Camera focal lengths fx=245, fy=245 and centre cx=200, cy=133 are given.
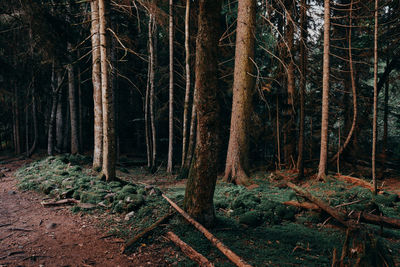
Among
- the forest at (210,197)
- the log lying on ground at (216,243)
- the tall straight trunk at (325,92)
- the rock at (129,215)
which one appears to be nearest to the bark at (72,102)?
the forest at (210,197)

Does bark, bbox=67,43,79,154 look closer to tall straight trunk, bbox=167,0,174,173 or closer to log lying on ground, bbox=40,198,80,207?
tall straight trunk, bbox=167,0,174,173

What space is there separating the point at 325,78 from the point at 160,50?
48.9 feet

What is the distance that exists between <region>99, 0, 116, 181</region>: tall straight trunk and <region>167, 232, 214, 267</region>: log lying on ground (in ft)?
14.9

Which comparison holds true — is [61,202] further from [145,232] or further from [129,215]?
[145,232]

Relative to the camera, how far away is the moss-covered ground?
446cm

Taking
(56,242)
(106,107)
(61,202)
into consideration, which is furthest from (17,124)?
(56,242)

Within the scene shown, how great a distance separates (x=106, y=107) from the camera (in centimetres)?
815

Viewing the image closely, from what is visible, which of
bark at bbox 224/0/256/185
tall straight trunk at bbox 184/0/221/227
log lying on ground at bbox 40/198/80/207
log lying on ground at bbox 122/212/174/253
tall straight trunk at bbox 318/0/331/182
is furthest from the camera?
bark at bbox 224/0/256/185

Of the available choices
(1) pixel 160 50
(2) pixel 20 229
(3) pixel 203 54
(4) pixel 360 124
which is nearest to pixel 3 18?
(1) pixel 160 50

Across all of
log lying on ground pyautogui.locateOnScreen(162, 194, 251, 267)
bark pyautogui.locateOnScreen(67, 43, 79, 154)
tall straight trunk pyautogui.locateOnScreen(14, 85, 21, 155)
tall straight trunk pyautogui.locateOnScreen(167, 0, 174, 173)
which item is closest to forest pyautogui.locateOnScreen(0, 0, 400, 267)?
log lying on ground pyautogui.locateOnScreen(162, 194, 251, 267)

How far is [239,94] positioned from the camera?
30.4 feet

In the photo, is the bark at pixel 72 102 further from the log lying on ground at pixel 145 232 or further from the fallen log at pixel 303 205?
the fallen log at pixel 303 205

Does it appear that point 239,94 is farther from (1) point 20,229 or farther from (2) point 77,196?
(1) point 20,229

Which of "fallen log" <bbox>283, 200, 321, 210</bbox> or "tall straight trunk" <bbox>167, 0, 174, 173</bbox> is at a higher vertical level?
"tall straight trunk" <bbox>167, 0, 174, 173</bbox>
